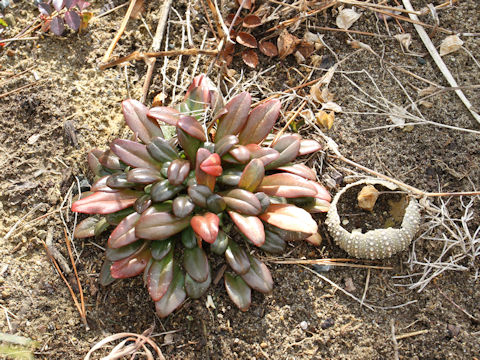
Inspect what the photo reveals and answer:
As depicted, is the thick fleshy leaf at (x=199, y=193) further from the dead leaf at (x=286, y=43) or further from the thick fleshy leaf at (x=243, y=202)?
the dead leaf at (x=286, y=43)

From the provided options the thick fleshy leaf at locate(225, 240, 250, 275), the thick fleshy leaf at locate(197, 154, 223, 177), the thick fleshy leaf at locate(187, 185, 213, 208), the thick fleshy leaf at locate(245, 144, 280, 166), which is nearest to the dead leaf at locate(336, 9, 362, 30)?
the thick fleshy leaf at locate(245, 144, 280, 166)

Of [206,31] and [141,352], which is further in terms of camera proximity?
[206,31]

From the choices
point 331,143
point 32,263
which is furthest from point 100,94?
point 331,143

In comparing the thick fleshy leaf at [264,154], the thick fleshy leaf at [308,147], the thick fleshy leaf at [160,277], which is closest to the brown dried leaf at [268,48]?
the thick fleshy leaf at [308,147]

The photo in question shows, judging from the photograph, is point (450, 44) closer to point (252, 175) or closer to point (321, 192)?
point (321, 192)

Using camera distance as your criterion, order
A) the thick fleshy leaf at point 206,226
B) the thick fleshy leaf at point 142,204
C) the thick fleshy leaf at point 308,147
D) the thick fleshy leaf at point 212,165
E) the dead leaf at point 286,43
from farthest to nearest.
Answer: the dead leaf at point 286,43
the thick fleshy leaf at point 308,147
the thick fleshy leaf at point 142,204
the thick fleshy leaf at point 212,165
the thick fleshy leaf at point 206,226

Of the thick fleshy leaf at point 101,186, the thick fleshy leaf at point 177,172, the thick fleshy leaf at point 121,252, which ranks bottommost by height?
the thick fleshy leaf at point 121,252

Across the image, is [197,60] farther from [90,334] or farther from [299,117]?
[90,334]

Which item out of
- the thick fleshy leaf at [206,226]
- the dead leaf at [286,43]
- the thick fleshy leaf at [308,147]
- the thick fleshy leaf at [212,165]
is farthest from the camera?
the dead leaf at [286,43]
